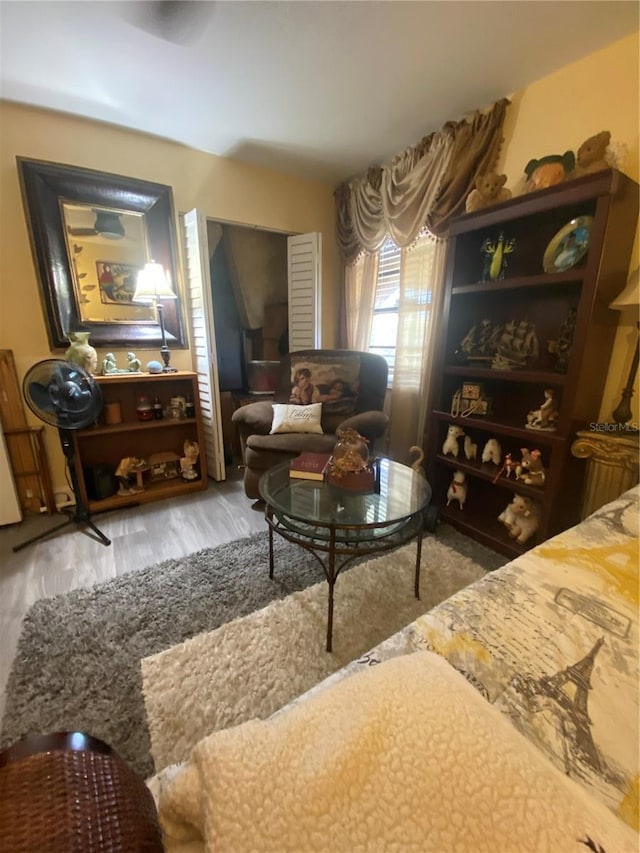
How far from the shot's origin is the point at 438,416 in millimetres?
2125

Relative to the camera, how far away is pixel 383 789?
37 cm

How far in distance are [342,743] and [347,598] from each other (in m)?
1.21

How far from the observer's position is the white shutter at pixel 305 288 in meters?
2.89

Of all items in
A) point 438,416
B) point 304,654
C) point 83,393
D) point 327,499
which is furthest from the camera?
point 438,416

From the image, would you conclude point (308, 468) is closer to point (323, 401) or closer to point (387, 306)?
point (323, 401)

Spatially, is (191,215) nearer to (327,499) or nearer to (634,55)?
(327,499)

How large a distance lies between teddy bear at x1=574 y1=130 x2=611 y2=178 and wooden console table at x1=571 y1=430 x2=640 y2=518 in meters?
1.11

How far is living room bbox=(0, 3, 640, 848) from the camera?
161 centimetres

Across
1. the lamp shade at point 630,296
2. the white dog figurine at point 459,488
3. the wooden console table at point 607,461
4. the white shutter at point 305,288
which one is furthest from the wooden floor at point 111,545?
the lamp shade at point 630,296

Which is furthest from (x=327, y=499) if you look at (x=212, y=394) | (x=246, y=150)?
(x=246, y=150)

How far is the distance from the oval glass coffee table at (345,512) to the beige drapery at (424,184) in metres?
1.67

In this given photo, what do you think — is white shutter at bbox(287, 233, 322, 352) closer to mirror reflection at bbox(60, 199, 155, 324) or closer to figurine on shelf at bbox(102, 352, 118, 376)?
mirror reflection at bbox(60, 199, 155, 324)

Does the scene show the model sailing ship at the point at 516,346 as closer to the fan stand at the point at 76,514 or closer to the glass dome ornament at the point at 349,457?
the glass dome ornament at the point at 349,457

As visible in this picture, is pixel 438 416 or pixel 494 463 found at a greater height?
pixel 438 416
